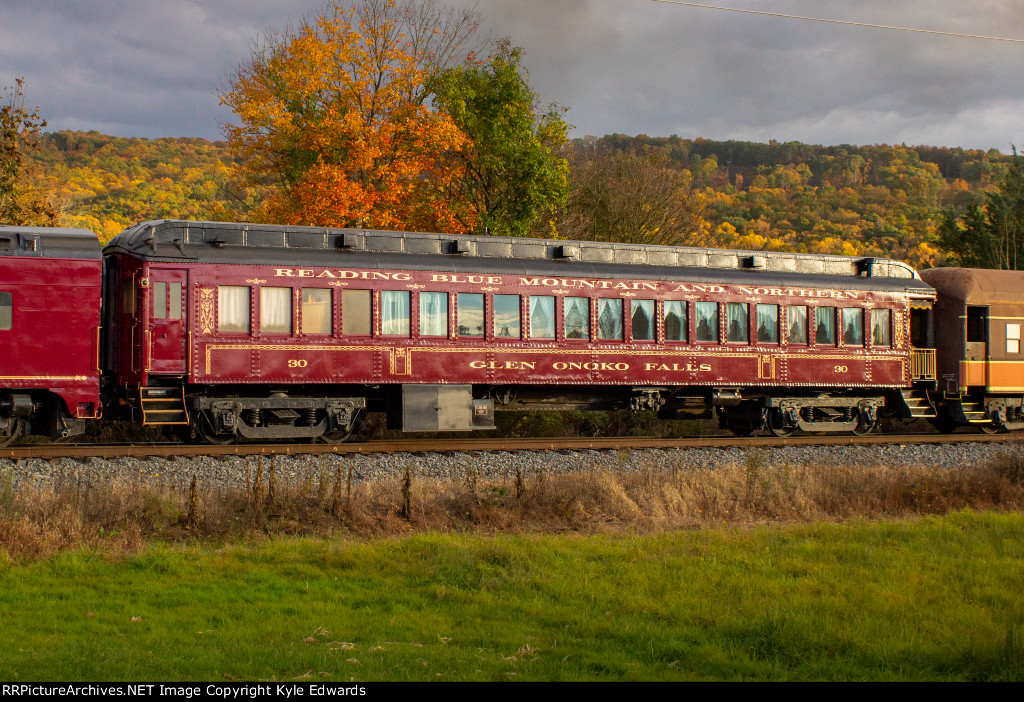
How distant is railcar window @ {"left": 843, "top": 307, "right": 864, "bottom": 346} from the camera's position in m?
19.5

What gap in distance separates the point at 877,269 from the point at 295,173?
15.0 metres

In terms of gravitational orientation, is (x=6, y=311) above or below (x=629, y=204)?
below

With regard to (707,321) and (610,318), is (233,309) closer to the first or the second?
(610,318)

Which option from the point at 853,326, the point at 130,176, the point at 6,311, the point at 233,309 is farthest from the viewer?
the point at 130,176

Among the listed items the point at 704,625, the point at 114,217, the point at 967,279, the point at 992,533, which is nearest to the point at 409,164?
the point at 967,279

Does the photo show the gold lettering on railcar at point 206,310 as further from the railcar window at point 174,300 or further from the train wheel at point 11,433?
the train wheel at point 11,433

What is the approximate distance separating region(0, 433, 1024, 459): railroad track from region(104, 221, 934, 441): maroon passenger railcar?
66 centimetres

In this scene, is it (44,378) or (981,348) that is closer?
(44,378)

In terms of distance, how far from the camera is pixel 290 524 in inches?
414

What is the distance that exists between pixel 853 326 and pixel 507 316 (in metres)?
8.07

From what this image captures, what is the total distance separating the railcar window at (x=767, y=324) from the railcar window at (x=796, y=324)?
0.29 metres

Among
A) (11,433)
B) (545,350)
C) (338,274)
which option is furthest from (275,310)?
(545,350)

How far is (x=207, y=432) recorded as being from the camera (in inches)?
620

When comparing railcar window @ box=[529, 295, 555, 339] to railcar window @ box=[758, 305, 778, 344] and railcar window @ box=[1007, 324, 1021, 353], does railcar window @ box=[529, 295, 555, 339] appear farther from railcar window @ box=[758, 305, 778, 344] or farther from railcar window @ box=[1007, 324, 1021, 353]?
railcar window @ box=[1007, 324, 1021, 353]
